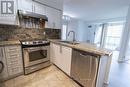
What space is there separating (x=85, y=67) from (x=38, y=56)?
1.52 meters

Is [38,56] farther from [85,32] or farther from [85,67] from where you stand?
[85,32]

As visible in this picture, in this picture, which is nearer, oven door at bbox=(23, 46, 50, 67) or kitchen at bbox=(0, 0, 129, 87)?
kitchen at bbox=(0, 0, 129, 87)

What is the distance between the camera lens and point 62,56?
8.09ft

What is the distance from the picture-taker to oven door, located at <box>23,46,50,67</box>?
7.29 ft

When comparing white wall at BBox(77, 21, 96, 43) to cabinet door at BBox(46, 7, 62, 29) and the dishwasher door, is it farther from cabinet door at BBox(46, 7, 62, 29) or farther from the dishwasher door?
the dishwasher door

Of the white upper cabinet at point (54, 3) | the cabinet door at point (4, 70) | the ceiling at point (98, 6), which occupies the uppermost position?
the ceiling at point (98, 6)

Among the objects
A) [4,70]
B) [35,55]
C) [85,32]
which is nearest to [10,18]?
[35,55]

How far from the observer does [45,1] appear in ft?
9.43

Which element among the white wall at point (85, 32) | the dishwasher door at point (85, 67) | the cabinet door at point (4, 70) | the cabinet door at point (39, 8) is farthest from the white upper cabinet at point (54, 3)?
the white wall at point (85, 32)

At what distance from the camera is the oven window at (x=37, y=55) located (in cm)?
234

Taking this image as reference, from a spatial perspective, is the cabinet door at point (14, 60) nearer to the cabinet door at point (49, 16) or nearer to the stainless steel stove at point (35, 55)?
the stainless steel stove at point (35, 55)

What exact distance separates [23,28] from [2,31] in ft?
1.90

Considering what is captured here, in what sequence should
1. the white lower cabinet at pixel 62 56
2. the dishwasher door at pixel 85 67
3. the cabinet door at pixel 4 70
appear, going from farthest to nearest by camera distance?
the white lower cabinet at pixel 62 56
the cabinet door at pixel 4 70
the dishwasher door at pixel 85 67

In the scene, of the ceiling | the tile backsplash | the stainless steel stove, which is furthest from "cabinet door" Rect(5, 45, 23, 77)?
the ceiling
